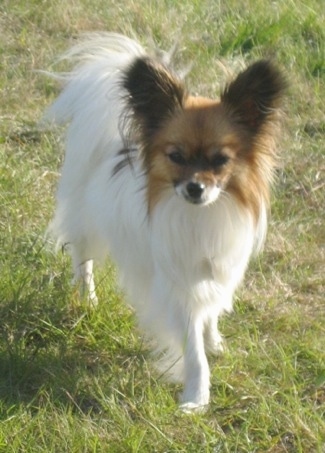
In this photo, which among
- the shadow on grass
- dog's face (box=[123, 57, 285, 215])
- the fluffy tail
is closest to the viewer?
dog's face (box=[123, 57, 285, 215])

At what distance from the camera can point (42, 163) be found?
20.5 feet

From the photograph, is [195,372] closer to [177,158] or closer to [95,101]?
[177,158]

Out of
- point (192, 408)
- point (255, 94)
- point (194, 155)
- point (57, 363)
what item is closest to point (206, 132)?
point (194, 155)

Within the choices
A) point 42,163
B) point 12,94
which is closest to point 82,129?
point 42,163

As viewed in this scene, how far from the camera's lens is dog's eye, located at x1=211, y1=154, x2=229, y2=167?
13.5 feet

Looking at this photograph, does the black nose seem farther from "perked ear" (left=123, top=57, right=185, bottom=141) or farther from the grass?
the grass

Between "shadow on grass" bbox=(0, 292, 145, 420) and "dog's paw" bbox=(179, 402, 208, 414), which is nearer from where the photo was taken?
"dog's paw" bbox=(179, 402, 208, 414)

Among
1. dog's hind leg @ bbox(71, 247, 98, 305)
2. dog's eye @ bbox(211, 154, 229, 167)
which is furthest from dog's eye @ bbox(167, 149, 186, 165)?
dog's hind leg @ bbox(71, 247, 98, 305)

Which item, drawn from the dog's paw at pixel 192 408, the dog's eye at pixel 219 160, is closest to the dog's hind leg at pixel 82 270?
the dog's paw at pixel 192 408

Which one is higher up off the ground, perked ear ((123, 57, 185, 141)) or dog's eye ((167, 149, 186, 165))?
perked ear ((123, 57, 185, 141))

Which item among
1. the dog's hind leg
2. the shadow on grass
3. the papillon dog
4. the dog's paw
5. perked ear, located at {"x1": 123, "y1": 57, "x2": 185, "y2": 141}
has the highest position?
perked ear, located at {"x1": 123, "y1": 57, "x2": 185, "y2": 141}

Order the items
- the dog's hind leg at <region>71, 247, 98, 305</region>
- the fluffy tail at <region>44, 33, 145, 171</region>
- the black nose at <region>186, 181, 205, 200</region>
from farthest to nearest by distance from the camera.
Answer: the dog's hind leg at <region>71, 247, 98, 305</region> → the fluffy tail at <region>44, 33, 145, 171</region> → the black nose at <region>186, 181, 205, 200</region>

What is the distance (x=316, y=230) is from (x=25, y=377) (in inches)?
81.7

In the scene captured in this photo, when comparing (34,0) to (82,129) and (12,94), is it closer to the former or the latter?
(12,94)
